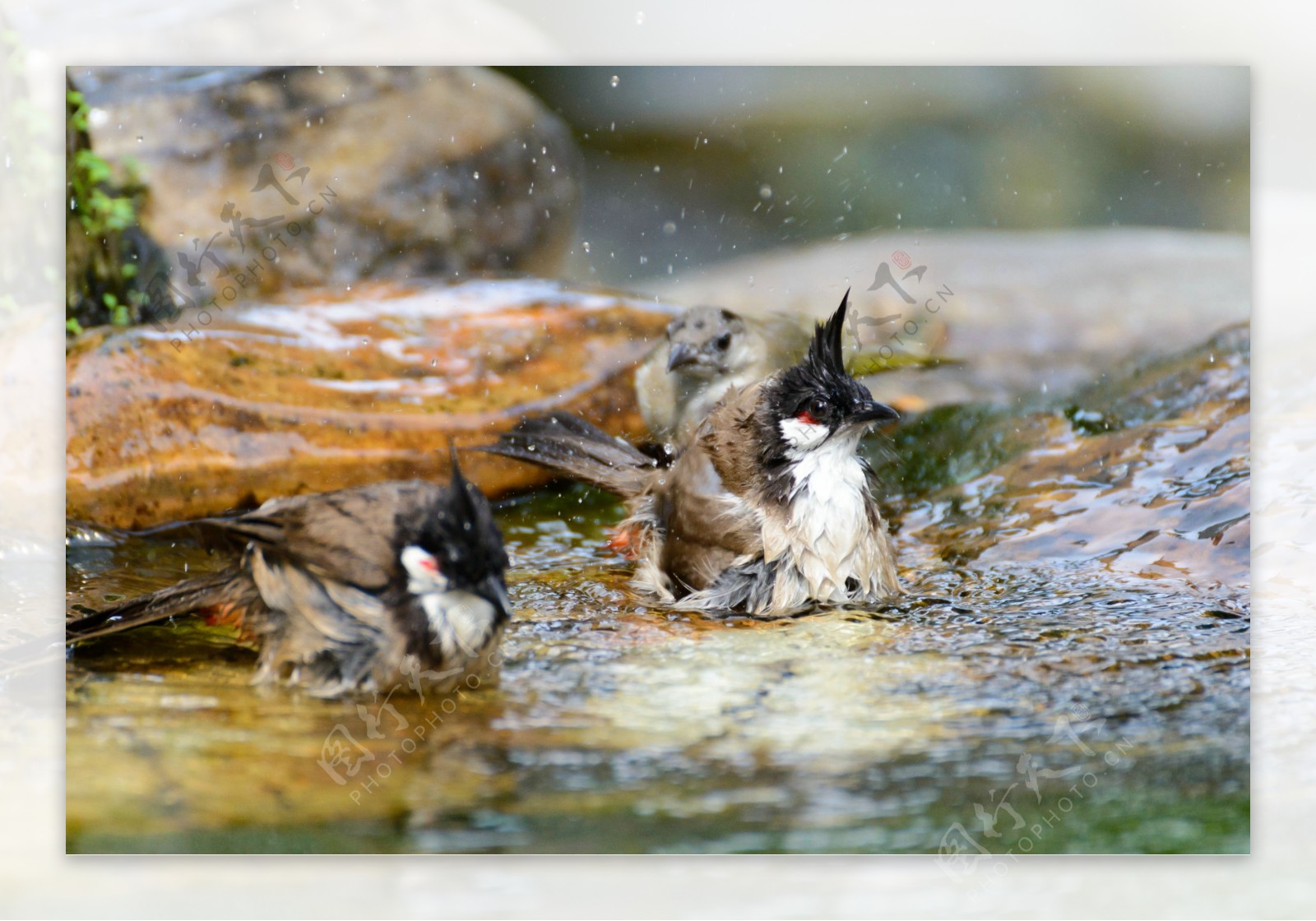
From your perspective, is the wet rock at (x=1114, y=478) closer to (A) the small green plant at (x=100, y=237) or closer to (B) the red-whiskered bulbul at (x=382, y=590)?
(B) the red-whiskered bulbul at (x=382, y=590)

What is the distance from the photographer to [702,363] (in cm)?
458

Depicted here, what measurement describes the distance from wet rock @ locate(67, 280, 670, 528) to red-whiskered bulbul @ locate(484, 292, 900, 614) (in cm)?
93

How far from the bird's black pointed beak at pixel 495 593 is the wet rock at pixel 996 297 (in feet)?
7.03

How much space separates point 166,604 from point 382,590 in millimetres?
749

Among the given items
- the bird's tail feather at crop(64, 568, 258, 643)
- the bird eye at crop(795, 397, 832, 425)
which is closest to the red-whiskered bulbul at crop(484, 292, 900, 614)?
the bird eye at crop(795, 397, 832, 425)

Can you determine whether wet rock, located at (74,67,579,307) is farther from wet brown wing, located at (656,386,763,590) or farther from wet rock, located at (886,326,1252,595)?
wet rock, located at (886,326,1252,595)

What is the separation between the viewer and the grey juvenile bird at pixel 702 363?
4.59 m

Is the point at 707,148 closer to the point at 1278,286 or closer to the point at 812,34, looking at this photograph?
the point at 812,34

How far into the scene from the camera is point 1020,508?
14.3ft

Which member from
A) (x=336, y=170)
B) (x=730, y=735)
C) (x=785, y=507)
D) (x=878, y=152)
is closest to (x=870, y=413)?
(x=785, y=507)

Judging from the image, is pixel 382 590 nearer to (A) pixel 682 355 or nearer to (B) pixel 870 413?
(B) pixel 870 413

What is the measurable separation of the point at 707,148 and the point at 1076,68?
1.36m

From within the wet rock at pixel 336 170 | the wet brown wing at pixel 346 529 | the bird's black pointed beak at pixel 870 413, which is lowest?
the wet brown wing at pixel 346 529

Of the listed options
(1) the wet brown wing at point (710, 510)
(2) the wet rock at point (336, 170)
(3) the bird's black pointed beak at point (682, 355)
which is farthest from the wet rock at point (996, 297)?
(1) the wet brown wing at point (710, 510)
